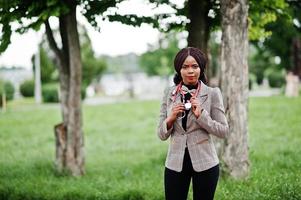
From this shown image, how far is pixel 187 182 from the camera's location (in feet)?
14.2

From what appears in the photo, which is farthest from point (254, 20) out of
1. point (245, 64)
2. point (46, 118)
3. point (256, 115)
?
point (46, 118)

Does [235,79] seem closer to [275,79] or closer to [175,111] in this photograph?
[175,111]

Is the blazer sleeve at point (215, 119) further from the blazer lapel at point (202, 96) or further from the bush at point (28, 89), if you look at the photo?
the bush at point (28, 89)

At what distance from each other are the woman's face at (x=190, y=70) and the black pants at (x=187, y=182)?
0.64 m

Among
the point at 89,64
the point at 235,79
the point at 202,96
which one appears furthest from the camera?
the point at 89,64

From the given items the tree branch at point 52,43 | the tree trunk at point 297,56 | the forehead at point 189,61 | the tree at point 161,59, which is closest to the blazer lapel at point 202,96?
the forehead at point 189,61

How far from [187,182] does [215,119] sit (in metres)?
0.63

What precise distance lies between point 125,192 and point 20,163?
470 centimetres

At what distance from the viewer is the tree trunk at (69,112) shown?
9.63 m

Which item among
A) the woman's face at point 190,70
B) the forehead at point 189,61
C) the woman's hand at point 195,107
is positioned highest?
the forehead at point 189,61

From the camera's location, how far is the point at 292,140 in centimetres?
1259

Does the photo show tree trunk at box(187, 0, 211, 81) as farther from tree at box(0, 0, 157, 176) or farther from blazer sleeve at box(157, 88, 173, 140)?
blazer sleeve at box(157, 88, 173, 140)

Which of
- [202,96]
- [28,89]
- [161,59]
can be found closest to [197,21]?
[202,96]

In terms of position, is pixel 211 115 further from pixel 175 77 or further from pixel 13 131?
pixel 13 131
